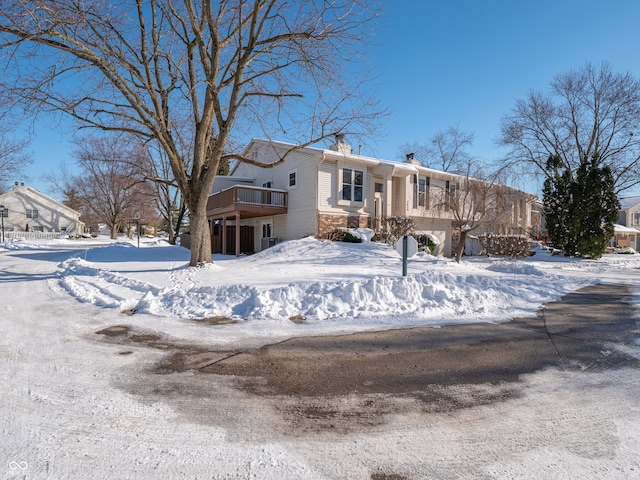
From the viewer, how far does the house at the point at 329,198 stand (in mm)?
18203

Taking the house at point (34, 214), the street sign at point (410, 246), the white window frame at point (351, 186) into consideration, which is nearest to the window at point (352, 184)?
the white window frame at point (351, 186)

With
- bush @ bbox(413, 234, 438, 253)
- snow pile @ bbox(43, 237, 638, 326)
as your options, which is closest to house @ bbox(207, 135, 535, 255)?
bush @ bbox(413, 234, 438, 253)

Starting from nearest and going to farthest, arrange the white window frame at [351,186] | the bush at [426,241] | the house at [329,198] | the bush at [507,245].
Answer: the house at [329,198]
the bush at [426,241]
the white window frame at [351,186]
the bush at [507,245]

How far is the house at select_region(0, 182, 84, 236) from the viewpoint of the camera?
50656mm

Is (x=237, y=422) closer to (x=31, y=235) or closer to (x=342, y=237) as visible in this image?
(x=342, y=237)

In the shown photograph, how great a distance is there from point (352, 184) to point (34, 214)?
56.2 metres

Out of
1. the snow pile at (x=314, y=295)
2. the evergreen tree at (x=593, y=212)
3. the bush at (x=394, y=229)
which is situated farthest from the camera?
the evergreen tree at (x=593, y=212)

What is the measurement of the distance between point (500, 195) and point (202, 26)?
14.3 meters

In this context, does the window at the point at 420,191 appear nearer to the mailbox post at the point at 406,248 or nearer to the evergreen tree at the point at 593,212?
the evergreen tree at the point at 593,212

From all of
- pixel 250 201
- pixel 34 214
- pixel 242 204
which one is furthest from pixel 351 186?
pixel 34 214

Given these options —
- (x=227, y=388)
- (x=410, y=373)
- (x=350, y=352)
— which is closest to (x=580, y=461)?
(x=410, y=373)

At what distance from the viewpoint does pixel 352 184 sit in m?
19.2

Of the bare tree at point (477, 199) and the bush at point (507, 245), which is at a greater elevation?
the bare tree at point (477, 199)

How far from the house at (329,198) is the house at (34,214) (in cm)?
4190
